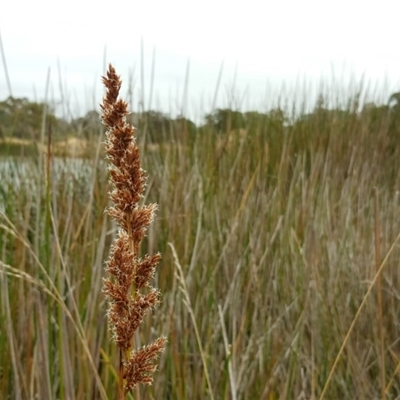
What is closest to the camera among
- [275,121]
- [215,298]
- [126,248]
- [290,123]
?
[126,248]

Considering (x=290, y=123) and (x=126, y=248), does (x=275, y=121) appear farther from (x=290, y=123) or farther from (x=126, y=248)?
(x=126, y=248)

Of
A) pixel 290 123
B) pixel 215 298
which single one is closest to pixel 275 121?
pixel 290 123

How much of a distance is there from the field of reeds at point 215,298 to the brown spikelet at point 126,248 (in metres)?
0.45

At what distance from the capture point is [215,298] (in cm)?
156

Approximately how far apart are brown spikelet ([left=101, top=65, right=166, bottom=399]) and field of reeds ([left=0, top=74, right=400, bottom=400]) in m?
0.45

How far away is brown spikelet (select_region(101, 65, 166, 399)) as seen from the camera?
0.27 metres

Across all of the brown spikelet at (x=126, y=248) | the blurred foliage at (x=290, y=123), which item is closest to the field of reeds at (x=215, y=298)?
the brown spikelet at (x=126, y=248)

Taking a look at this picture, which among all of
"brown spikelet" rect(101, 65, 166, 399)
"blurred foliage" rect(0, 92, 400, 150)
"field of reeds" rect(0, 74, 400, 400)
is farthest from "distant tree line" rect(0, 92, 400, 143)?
"brown spikelet" rect(101, 65, 166, 399)

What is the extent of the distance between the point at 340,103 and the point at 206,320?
184 inches

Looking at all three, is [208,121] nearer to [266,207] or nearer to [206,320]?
[266,207]

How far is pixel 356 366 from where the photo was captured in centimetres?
133

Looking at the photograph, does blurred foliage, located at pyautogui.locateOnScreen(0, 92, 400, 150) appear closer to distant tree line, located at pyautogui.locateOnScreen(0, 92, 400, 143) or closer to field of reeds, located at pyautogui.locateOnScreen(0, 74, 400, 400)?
distant tree line, located at pyautogui.locateOnScreen(0, 92, 400, 143)

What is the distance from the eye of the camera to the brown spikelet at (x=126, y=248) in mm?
272

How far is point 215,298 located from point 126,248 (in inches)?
51.5
